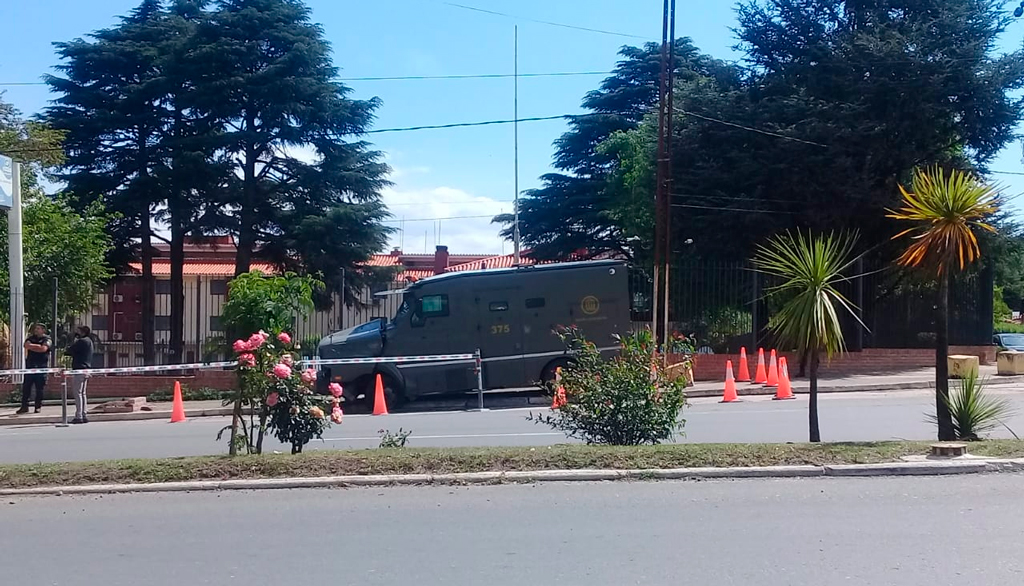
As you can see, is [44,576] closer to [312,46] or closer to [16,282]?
[16,282]

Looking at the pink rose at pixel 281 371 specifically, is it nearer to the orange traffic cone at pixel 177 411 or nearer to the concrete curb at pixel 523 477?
the concrete curb at pixel 523 477

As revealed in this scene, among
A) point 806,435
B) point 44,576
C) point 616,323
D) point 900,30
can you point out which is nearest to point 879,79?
point 900,30

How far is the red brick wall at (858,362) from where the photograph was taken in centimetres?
2400

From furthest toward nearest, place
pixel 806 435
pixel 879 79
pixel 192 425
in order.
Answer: pixel 879 79, pixel 192 425, pixel 806 435

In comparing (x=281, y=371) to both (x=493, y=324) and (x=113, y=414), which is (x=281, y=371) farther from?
(x=113, y=414)

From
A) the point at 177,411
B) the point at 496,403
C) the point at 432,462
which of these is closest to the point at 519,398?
the point at 496,403

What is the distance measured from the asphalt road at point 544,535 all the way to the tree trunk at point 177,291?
22.0 meters

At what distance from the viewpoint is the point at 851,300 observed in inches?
1035

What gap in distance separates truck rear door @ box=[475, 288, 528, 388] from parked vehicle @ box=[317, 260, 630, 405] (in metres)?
0.02

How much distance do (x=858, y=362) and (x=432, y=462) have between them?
18.7m

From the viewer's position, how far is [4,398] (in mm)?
21422

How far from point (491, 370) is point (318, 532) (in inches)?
451

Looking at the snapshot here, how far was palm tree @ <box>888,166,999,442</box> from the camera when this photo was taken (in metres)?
10.2

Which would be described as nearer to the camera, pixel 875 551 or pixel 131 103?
pixel 875 551
